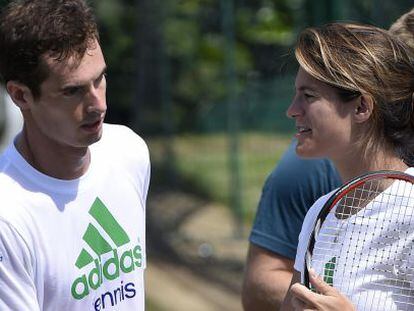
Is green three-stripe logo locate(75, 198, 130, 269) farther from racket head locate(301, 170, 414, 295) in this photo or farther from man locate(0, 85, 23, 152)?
man locate(0, 85, 23, 152)

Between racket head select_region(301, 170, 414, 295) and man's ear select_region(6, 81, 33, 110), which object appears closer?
racket head select_region(301, 170, 414, 295)

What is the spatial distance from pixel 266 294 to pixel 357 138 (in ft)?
2.96

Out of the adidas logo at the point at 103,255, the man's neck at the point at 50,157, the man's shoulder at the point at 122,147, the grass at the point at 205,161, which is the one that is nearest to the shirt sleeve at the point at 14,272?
the adidas logo at the point at 103,255

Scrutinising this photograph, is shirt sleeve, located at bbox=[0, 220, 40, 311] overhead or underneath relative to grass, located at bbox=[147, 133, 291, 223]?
overhead

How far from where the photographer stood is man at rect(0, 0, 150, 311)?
9.72 feet

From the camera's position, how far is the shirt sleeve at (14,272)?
9.55ft

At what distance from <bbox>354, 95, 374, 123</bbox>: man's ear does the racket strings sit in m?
0.21

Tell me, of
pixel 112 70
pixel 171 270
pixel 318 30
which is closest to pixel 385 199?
pixel 318 30

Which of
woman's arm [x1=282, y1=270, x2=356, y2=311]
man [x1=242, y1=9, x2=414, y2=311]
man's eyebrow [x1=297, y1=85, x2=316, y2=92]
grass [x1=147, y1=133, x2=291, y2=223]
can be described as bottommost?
grass [x1=147, y1=133, x2=291, y2=223]

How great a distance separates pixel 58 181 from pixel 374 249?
966 mm

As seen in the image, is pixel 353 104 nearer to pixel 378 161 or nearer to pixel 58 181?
pixel 378 161

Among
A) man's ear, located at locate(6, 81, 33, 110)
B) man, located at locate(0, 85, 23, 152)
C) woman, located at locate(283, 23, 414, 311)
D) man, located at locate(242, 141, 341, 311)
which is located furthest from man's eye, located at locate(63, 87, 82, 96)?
man, located at locate(0, 85, 23, 152)

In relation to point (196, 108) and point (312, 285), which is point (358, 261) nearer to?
point (312, 285)

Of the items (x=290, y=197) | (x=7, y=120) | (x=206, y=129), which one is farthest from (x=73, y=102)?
(x=7, y=120)
